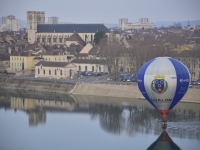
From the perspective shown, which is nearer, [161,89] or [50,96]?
[161,89]

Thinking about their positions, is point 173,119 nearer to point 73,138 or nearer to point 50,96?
point 73,138

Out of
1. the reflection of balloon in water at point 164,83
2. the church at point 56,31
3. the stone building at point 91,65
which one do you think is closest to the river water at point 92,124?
the reflection of balloon in water at point 164,83

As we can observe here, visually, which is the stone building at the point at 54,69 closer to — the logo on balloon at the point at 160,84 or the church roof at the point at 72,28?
the logo on balloon at the point at 160,84

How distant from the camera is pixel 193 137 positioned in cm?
1658

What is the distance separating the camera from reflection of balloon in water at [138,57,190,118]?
56.6ft

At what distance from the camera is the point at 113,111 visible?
2144 cm

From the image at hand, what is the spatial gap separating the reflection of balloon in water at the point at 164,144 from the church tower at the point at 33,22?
3330 cm

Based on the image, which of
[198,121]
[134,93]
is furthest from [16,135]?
[134,93]

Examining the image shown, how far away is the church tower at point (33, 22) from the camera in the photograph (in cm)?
4931

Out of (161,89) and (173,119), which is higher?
(161,89)

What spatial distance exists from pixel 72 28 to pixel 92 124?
29.1m

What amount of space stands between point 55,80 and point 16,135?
1079 centimetres

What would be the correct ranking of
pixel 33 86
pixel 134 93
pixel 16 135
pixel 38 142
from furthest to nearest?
pixel 33 86, pixel 134 93, pixel 16 135, pixel 38 142

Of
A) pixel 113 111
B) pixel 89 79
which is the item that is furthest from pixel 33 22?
pixel 113 111
